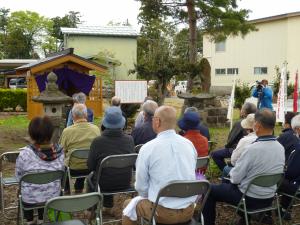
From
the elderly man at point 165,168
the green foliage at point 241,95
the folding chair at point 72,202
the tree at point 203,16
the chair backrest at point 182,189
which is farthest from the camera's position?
the green foliage at point 241,95

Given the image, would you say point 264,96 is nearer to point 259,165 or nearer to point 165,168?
point 259,165

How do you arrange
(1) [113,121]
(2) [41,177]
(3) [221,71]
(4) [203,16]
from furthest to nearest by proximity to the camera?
(3) [221,71] < (4) [203,16] < (1) [113,121] < (2) [41,177]

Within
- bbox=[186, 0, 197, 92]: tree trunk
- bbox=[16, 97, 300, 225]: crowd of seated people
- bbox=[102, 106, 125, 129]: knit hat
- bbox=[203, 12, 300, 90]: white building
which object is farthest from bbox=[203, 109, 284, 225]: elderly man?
bbox=[203, 12, 300, 90]: white building

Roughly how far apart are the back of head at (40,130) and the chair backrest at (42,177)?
0.33 metres

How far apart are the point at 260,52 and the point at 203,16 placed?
1482 cm

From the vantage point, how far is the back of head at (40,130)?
3.88m

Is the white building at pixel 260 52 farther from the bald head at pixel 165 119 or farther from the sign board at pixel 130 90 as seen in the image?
the bald head at pixel 165 119

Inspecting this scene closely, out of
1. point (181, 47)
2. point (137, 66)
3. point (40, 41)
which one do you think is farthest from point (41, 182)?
point (40, 41)

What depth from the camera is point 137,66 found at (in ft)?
49.2

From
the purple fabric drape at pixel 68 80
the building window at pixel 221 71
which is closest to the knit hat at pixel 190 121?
the purple fabric drape at pixel 68 80

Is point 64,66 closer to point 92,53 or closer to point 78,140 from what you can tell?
point 78,140

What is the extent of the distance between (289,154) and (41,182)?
114 inches

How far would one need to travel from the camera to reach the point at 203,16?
17172 millimetres

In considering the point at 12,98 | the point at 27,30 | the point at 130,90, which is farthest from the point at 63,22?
the point at 130,90
